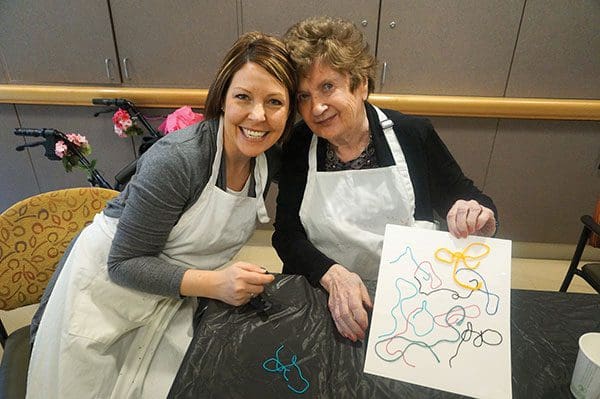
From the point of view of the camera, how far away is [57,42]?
6.57ft

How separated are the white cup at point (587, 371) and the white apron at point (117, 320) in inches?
30.9

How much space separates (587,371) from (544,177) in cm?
188

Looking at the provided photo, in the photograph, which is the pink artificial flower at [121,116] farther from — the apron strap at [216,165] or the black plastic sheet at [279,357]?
the black plastic sheet at [279,357]

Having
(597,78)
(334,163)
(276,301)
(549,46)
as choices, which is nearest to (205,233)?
(276,301)

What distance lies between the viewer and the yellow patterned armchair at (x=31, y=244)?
109 cm

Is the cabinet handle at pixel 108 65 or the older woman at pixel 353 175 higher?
the cabinet handle at pixel 108 65

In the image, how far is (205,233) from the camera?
3.40ft

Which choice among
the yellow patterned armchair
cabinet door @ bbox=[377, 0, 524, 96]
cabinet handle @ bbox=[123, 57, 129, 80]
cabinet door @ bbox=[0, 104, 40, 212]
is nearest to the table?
the yellow patterned armchair

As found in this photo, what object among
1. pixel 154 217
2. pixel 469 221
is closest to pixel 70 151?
pixel 154 217

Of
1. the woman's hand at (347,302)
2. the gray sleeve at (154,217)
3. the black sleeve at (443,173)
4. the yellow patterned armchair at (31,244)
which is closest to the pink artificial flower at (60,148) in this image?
the yellow patterned armchair at (31,244)

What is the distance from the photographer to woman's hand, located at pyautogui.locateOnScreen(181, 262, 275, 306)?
84cm

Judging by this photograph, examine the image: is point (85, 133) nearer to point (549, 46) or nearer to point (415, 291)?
point (415, 291)

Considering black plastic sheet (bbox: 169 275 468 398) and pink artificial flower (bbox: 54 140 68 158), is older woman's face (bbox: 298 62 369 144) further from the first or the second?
pink artificial flower (bbox: 54 140 68 158)

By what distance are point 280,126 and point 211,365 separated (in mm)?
588
